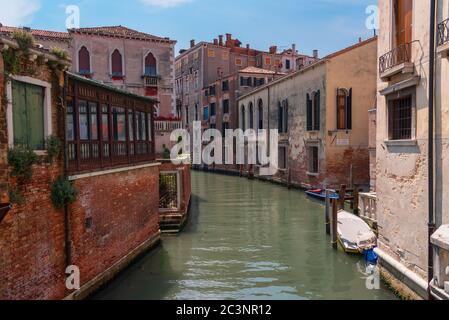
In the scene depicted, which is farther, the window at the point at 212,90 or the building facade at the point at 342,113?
the window at the point at 212,90

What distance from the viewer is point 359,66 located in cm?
2159

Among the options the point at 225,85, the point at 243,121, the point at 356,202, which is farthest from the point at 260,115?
the point at 356,202

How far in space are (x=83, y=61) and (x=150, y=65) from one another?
3.31 meters

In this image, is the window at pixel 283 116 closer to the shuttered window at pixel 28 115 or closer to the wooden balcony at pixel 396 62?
the wooden balcony at pixel 396 62

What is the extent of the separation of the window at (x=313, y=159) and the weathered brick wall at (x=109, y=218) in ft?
43.9

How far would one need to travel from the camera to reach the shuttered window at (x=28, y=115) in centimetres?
589

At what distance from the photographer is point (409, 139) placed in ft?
24.3

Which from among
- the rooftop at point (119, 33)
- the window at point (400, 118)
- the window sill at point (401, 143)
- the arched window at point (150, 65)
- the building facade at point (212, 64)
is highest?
the building facade at point (212, 64)

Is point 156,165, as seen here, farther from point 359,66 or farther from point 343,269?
point 359,66

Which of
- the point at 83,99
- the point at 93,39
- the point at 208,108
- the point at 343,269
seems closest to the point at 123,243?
the point at 83,99

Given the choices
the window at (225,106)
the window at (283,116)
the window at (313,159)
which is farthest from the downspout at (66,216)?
the window at (225,106)

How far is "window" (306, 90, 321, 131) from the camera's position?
2272 centimetres

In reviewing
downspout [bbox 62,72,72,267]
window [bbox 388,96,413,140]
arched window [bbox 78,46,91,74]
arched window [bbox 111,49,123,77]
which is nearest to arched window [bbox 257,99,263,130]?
arched window [bbox 111,49,123,77]

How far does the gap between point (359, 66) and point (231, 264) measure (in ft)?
49.2
